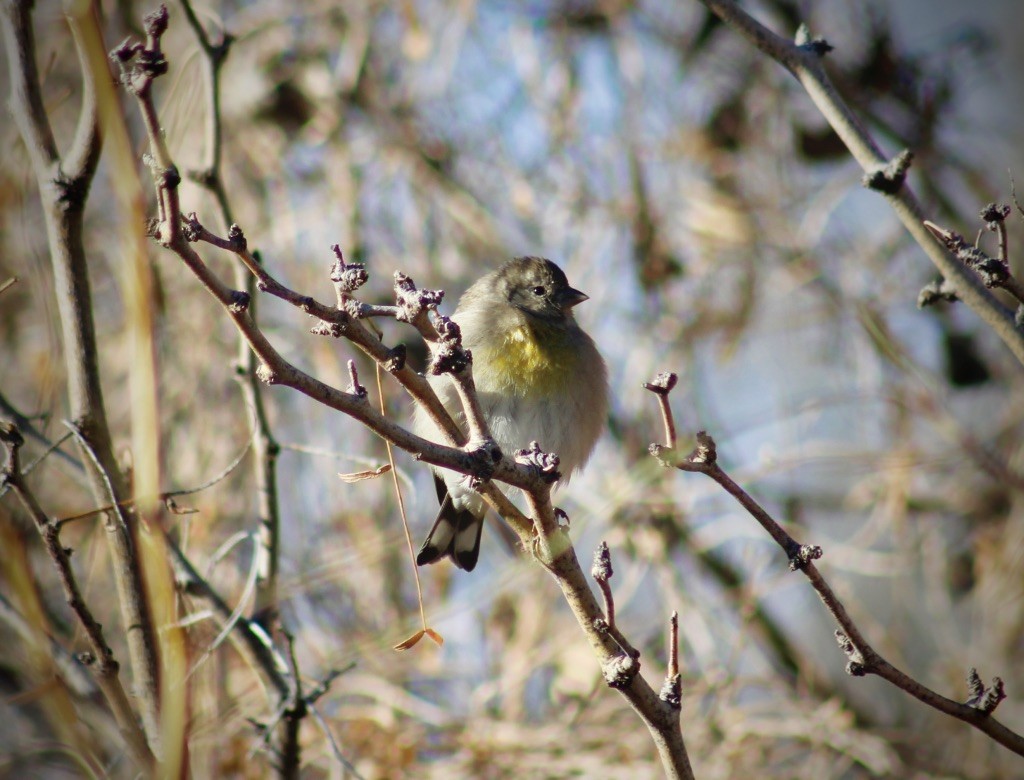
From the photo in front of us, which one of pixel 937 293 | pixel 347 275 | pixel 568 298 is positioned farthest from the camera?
pixel 568 298

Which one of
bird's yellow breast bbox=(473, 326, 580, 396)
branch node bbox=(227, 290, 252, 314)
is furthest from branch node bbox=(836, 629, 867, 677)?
bird's yellow breast bbox=(473, 326, 580, 396)

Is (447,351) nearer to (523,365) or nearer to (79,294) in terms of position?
(79,294)

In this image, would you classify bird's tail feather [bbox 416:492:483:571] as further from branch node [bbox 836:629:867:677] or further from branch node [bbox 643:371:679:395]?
branch node [bbox 643:371:679:395]

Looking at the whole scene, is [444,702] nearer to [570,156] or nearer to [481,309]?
[481,309]

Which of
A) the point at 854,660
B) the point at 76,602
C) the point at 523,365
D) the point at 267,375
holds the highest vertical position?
the point at 523,365

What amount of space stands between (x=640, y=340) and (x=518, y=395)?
82.2 inches

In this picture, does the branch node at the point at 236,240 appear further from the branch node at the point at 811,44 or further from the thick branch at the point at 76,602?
the branch node at the point at 811,44

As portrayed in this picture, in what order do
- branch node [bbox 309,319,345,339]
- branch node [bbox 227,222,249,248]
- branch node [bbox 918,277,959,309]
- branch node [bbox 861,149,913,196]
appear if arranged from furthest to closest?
branch node [bbox 918,277,959,309]
branch node [bbox 861,149,913,196]
branch node [bbox 309,319,345,339]
branch node [bbox 227,222,249,248]

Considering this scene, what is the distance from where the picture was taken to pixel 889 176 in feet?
5.89

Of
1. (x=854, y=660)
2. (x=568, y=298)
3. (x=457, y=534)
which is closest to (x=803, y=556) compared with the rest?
(x=854, y=660)

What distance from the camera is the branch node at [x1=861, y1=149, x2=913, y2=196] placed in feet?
5.83

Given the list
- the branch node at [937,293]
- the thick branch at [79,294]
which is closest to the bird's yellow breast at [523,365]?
the thick branch at [79,294]

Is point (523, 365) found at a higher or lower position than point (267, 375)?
higher

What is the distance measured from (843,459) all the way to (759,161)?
1883 millimetres
